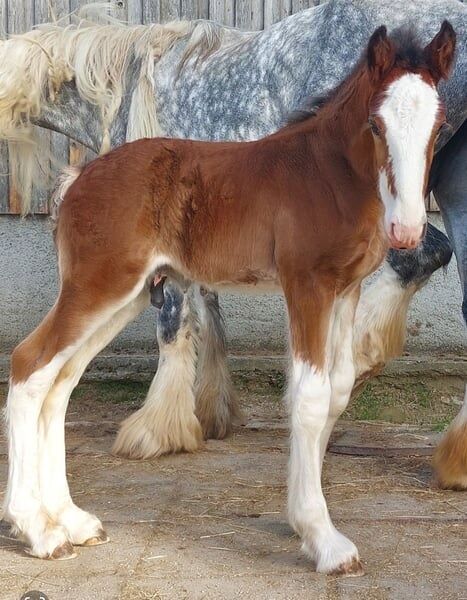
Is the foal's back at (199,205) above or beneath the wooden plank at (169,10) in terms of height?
beneath

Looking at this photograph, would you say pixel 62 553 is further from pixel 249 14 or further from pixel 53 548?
pixel 249 14

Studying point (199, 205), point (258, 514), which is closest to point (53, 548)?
point (258, 514)

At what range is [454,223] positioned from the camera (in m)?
4.93

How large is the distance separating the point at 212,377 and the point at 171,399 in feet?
1.43

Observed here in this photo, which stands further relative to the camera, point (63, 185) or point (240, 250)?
point (63, 185)

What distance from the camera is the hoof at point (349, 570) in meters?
3.49

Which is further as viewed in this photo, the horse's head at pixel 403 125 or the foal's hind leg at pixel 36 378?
the foal's hind leg at pixel 36 378

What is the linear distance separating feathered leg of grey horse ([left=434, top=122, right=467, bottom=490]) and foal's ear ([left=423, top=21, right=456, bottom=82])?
1.43 m

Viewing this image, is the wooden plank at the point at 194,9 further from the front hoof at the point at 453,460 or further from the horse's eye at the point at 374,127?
the horse's eye at the point at 374,127

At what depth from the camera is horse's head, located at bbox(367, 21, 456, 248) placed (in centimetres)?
327

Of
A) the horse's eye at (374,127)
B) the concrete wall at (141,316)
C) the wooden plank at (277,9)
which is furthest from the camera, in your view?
the concrete wall at (141,316)

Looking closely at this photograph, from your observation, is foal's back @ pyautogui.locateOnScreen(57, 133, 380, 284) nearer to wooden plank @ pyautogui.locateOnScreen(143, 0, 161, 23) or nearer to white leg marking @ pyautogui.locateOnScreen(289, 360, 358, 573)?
white leg marking @ pyautogui.locateOnScreen(289, 360, 358, 573)

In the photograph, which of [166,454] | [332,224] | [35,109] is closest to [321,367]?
[332,224]

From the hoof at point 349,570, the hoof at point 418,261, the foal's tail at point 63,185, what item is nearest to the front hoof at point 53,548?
the hoof at point 349,570
